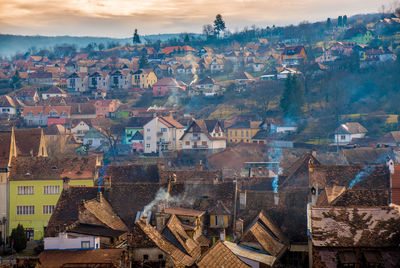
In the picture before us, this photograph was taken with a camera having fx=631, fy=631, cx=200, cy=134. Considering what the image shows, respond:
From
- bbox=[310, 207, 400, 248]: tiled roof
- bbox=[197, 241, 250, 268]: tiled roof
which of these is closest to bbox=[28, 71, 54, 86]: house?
bbox=[197, 241, 250, 268]: tiled roof

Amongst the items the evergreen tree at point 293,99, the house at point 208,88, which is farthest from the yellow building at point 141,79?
the evergreen tree at point 293,99

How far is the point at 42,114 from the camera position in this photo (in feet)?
400

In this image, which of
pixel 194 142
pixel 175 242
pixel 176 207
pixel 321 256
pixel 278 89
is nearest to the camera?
pixel 321 256

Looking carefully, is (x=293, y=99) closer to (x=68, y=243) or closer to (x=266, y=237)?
(x=266, y=237)

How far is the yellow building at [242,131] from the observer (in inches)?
4065

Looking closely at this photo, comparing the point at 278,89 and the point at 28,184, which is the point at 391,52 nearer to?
the point at 278,89

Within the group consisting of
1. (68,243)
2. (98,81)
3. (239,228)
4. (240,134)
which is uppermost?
(98,81)

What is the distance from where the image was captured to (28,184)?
51938 millimetres

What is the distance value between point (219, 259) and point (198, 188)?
15.7m

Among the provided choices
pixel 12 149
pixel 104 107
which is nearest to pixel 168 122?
pixel 104 107

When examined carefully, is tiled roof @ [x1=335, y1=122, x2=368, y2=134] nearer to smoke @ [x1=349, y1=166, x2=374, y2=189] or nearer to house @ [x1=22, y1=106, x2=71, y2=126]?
smoke @ [x1=349, y1=166, x2=374, y2=189]

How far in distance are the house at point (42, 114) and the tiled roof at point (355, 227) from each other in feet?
313

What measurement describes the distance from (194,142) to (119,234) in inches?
2235

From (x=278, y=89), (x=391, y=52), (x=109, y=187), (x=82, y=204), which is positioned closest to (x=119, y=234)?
(x=82, y=204)
